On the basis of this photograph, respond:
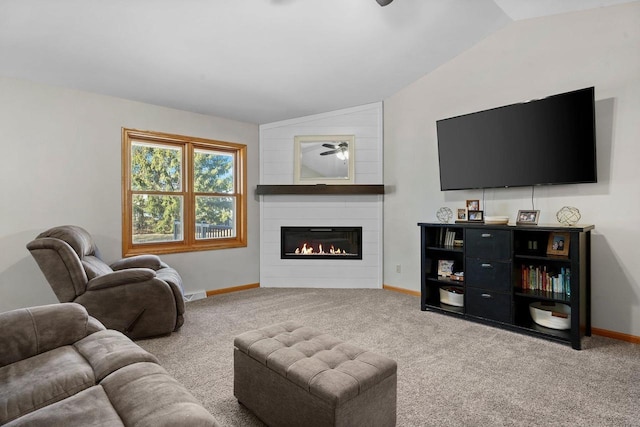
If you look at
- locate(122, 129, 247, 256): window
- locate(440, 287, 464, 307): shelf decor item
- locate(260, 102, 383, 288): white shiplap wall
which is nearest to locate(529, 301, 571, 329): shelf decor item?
locate(440, 287, 464, 307): shelf decor item

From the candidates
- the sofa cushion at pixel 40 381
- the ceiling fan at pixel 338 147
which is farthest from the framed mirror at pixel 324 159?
the sofa cushion at pixel 40 381

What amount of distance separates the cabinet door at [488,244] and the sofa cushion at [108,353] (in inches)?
116

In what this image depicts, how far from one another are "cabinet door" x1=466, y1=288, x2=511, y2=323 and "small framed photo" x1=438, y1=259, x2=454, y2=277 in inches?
14.0

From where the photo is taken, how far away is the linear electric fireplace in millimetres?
5008

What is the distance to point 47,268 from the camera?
2.77 m

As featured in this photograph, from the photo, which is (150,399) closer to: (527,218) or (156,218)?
(527,218)

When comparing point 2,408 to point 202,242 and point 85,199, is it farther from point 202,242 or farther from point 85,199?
point 202,242

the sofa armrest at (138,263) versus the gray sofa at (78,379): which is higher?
the sofa armrest at (138,263)

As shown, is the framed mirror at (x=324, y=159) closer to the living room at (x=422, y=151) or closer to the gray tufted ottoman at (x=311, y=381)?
the living room at (x=422, y=151)

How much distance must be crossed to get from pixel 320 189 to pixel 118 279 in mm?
2704

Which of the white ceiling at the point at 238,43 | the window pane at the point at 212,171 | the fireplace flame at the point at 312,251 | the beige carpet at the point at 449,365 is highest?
the white ceiling at the point at 238,43

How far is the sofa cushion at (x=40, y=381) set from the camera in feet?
4.00

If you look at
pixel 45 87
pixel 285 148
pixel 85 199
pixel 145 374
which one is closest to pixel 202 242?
pixel 85 199

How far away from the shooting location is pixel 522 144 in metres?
3.35
